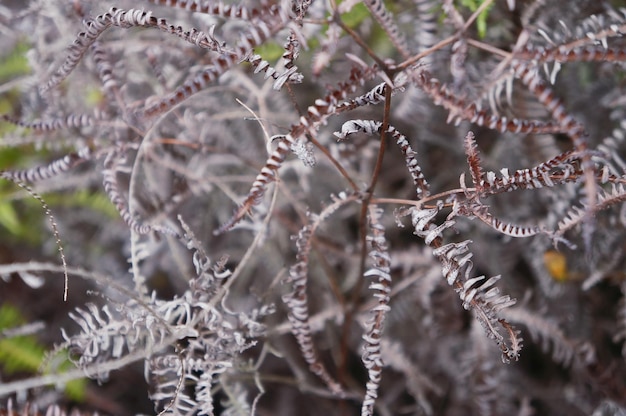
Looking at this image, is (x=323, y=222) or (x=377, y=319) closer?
(x=377, y=319)

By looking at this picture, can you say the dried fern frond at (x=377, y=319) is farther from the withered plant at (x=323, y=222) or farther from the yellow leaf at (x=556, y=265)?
the yellow leaf at (x=556, y=265)

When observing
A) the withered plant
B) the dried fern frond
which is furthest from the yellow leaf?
the dried fern frond

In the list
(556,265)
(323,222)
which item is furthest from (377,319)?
(556,265)

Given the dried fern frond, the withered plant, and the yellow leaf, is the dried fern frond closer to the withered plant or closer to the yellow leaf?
the withered plant

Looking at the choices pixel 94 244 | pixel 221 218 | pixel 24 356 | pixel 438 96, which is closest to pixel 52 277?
pixel 94 244

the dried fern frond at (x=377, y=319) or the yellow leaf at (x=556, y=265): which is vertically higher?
the dried fern frond at (x=377, y=319)

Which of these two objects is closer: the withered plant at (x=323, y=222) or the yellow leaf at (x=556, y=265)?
the withered plant at (x=323, y=222)

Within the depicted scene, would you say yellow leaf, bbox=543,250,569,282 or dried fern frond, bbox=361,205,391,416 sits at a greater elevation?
dried fern frond, bbox=361,205,391,416

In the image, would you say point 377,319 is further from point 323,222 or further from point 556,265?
point 556,265

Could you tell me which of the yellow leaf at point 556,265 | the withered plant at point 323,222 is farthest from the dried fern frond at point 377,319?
the yellow leaf at point 556,265
